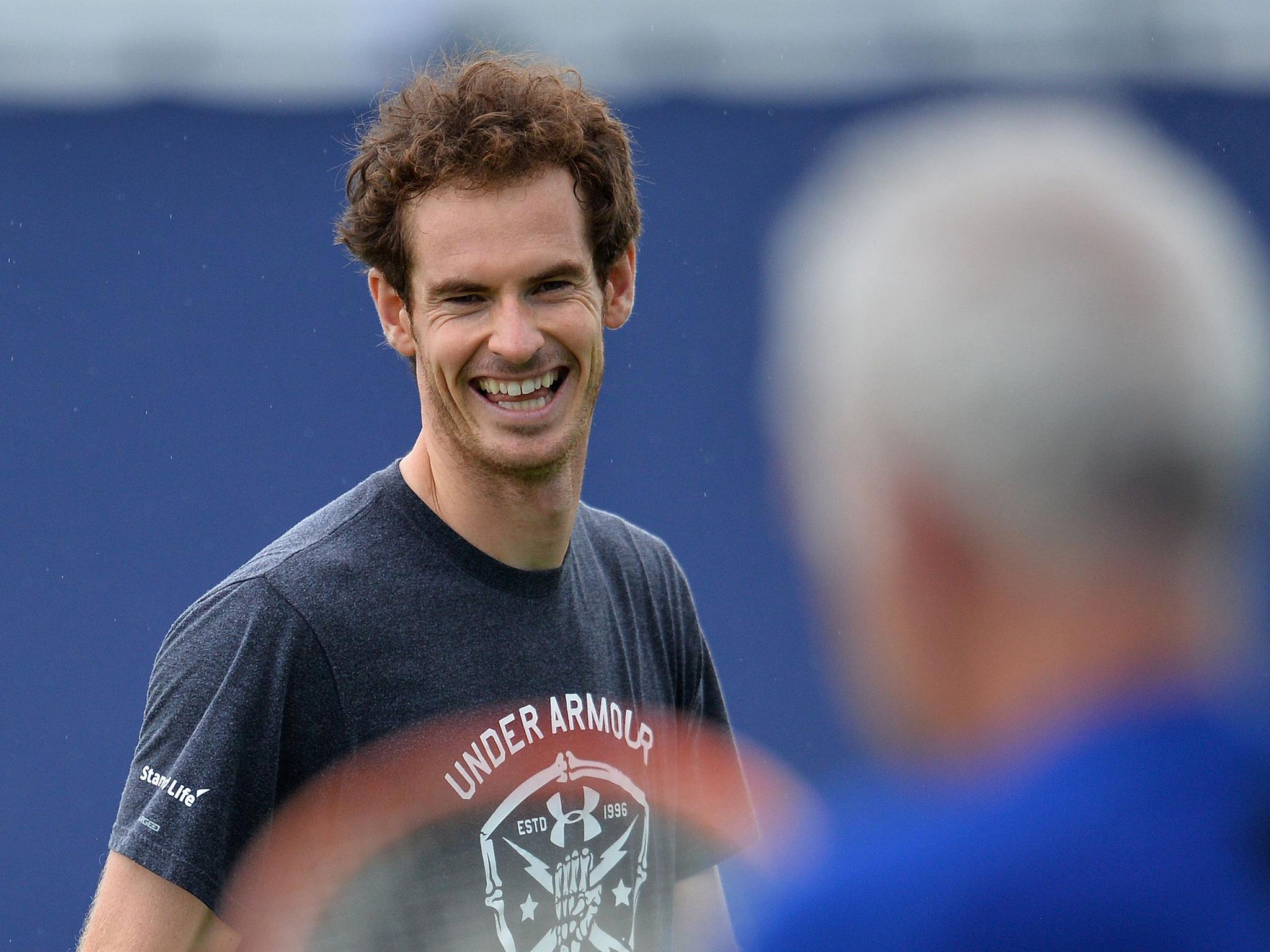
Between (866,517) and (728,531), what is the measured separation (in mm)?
4834

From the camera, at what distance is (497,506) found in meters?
2.38

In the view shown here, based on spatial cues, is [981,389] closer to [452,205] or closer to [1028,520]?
[1028,520]

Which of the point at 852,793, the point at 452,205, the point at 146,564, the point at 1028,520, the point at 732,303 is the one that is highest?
the point at 732,303

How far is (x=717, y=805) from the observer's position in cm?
277

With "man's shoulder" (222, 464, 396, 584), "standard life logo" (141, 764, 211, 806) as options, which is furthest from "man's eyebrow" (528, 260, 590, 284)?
"standard life logo" (141, 764, 211, 806)

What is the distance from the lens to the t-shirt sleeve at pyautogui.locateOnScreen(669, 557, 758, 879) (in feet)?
8.80

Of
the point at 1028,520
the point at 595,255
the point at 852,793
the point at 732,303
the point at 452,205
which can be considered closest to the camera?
the point at 1028,520

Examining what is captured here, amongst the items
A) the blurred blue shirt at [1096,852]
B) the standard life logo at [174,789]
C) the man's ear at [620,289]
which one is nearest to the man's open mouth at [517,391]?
the man's ear at [620,289]

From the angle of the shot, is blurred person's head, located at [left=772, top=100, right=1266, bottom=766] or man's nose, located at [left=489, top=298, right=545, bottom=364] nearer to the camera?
blurred person's head, located at [left=772, top=100, right=1266, bottom=766]

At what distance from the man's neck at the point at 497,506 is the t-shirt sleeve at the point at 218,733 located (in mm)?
332

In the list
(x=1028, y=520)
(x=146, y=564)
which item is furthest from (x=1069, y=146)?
(x=146, y=564)

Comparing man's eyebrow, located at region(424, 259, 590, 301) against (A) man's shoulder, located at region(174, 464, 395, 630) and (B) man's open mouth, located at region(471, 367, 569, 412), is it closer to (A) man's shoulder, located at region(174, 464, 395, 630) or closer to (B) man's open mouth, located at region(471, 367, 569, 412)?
(B) man's open mouth, located at region(471, 367, 569, 412)

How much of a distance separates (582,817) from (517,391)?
2.13 feet

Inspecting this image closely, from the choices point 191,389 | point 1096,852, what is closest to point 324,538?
point 1096,852
